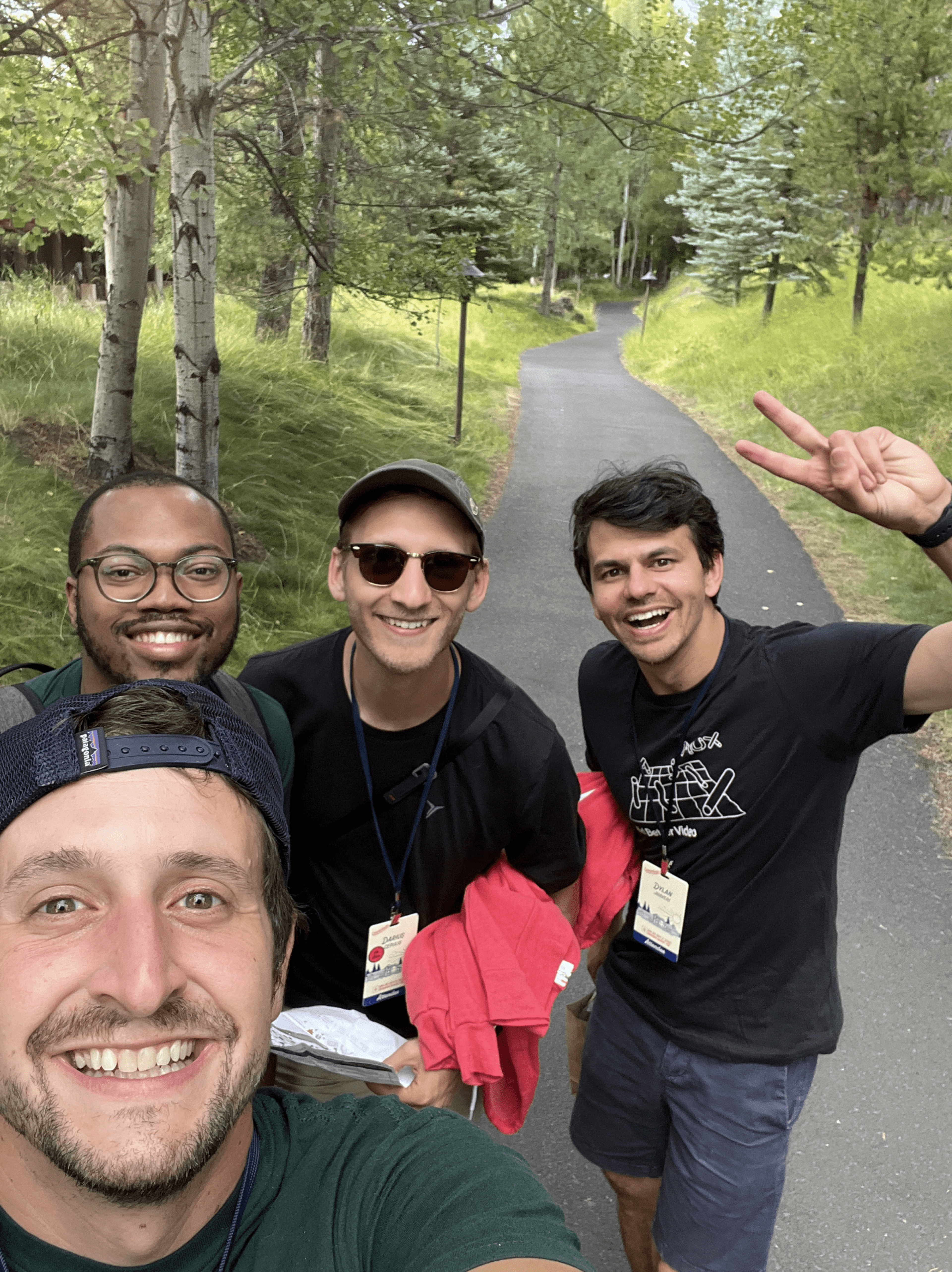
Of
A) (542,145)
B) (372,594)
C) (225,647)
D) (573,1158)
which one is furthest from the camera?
(542,145)

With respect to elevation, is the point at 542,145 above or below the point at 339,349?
above

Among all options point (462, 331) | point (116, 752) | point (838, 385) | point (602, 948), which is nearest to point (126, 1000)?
point (116, 752)

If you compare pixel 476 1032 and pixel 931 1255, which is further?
pixel 931 1255

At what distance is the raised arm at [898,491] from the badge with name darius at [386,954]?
1282 mm

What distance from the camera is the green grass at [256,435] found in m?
6.60

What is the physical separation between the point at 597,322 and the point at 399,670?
44648mm

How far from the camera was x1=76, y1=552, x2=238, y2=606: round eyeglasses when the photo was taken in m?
2.35

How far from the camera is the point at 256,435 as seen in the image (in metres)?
11.0

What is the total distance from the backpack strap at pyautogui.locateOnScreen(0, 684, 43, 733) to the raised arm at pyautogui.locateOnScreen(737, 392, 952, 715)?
1.73 m

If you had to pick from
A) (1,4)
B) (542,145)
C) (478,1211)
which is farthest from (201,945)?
(542,145)

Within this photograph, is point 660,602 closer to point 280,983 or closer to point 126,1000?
point 280,983

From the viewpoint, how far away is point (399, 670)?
222 centimetres

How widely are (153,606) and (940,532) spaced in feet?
6.03

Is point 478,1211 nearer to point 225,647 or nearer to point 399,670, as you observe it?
point 399,670
